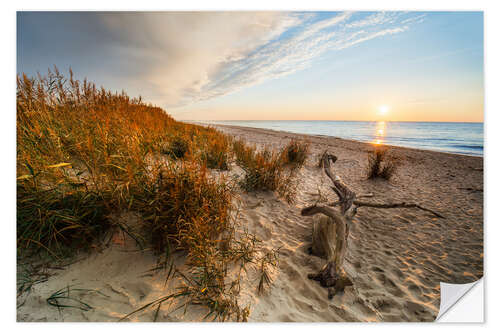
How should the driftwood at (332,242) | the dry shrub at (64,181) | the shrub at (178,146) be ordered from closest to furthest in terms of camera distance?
1. the dry shrub at (64,181)
2. the driftwood at (332,242)
3. the shrub at (178,146)

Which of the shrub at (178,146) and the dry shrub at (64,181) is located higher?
the shrub at (178,146)

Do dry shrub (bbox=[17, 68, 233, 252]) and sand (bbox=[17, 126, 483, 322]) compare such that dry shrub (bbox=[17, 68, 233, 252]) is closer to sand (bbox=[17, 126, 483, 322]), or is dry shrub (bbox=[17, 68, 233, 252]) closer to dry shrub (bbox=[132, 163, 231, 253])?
dry shrub (bbox=[132, 163, 231, 253])

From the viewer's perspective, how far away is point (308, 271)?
60.4 inches

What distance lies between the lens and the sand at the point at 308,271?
3.76ft

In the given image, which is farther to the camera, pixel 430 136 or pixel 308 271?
pixel 430 136

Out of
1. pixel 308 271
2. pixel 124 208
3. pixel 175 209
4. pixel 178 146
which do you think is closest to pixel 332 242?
pixel 308 271

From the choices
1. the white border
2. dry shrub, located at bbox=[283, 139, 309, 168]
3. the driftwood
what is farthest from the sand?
dry shrub, located at bbox=[283, 139, 309, 168]

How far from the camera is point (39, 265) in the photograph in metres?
1.26

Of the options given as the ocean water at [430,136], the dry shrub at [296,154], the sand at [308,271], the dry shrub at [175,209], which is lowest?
the sand at [308,271]

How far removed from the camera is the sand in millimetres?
1147

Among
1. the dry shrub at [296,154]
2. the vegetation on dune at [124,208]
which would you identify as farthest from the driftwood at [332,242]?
the dry shrub at [296,154]
